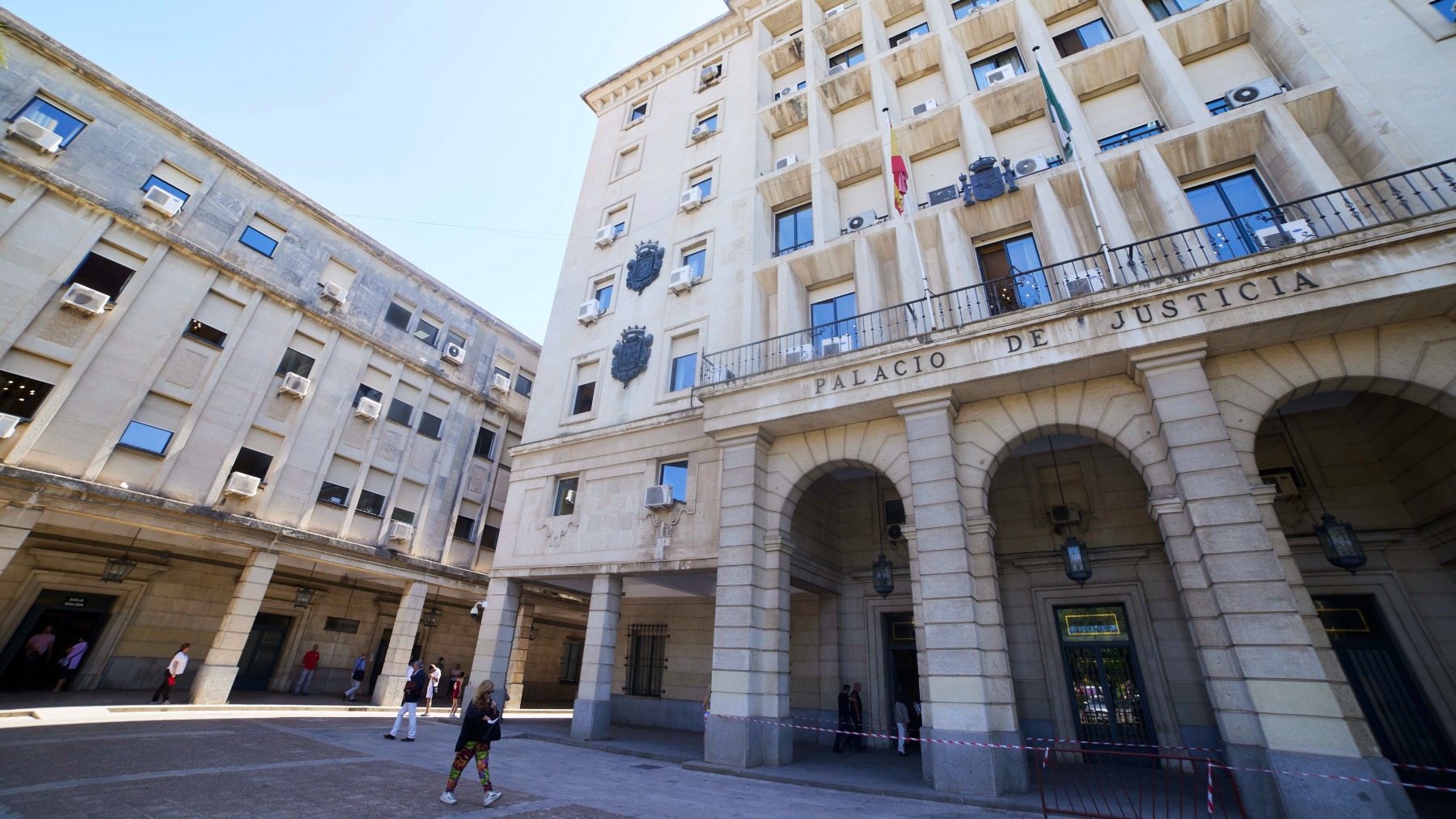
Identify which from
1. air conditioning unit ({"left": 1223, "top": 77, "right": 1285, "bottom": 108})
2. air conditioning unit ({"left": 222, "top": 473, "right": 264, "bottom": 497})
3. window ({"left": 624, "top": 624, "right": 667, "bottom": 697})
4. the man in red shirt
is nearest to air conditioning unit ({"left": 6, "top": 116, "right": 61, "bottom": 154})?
air conditioning unit ({"left": 222, "top": 473, "right": 264, "bottom": 497})

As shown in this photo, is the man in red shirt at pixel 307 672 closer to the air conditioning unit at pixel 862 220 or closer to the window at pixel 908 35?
the air conditioning unit at pixel 862 220

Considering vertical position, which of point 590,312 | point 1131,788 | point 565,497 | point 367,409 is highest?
point 590,312

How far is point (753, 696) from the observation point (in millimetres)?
11188

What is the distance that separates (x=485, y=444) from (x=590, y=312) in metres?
11.8

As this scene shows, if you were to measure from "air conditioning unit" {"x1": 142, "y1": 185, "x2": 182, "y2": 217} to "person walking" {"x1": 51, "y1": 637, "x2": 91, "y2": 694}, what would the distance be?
13757mm

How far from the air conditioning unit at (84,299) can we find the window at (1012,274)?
24.7 metres

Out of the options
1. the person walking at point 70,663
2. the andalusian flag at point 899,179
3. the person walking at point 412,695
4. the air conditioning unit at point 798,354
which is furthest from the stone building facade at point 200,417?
the andalusian flag at point 899,179

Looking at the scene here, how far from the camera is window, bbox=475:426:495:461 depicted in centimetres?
2723

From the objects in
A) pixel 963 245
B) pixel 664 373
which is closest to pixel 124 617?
pixel 664 373

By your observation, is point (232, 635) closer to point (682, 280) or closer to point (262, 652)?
point (262, 652)

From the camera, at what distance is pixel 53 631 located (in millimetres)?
17766

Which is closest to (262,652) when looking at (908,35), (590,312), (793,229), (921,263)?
(590,312)

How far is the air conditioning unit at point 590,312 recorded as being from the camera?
65.1ft

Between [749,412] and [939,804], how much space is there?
307 inches
